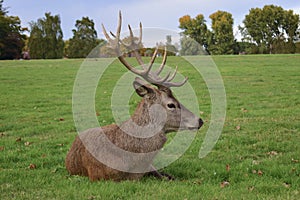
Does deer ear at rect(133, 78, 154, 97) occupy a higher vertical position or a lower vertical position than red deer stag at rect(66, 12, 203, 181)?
higher

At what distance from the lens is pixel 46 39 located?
2308 inches

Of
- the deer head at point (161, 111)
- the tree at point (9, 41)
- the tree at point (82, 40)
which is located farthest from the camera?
the tree at point (9, 41)

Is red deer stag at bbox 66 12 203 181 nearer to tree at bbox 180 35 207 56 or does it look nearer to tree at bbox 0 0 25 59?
tree at bbox 180 35 207 56

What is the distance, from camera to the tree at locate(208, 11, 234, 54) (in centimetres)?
6838

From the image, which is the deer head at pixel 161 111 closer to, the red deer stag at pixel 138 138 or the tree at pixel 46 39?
the red deer stag at pixel 138 138

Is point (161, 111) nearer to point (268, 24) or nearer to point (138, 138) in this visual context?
point (138, 138)

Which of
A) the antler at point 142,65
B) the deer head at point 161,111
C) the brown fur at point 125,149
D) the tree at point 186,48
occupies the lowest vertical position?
the brown fur at point 125,149

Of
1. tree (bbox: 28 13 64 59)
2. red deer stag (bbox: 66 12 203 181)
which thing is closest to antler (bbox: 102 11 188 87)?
red deer stag (bbox: 66 12 203 181)

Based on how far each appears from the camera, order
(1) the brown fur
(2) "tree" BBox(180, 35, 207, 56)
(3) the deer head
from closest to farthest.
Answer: (1) the brown fur < (3) the deer head < (2) "tree" BBox(180, 35, 207, 56)

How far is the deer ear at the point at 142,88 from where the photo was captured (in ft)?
18.1

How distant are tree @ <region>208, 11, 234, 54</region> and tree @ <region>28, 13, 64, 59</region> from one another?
87.0 feet

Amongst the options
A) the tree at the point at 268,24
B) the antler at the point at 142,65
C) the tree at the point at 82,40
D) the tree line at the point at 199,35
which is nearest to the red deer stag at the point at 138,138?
the antler at the point at 142,65

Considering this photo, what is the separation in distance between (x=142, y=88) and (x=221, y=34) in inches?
2726

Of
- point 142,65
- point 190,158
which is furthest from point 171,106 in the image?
point 190,158
